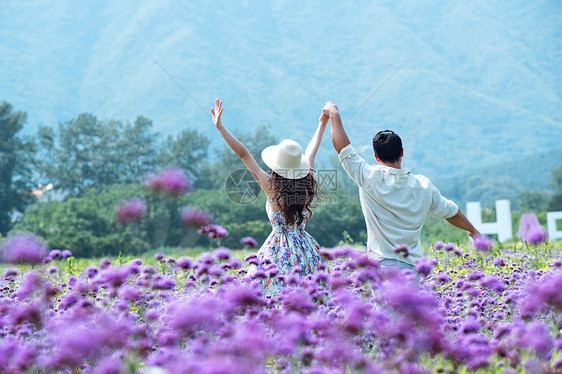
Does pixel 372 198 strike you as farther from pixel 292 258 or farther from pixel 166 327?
pixel 166 327

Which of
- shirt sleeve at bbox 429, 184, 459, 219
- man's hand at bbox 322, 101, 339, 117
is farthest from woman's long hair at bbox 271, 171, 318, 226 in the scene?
shirt sleeve at bbox 429, 184, 459, 219

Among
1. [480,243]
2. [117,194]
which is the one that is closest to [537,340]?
[480,243]

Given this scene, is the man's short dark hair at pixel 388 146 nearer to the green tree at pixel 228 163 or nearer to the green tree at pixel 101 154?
the green tree at pixel 228 163

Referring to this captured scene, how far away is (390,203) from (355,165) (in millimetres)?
290

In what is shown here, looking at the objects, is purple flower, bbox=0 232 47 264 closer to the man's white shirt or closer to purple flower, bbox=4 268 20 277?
purple flower, bbox=4 268 20 277

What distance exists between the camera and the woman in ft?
12.7

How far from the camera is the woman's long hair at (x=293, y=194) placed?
3.87m

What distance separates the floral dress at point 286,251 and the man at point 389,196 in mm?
618

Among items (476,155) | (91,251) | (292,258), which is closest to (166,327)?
(292,258)

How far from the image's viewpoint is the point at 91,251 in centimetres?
2083

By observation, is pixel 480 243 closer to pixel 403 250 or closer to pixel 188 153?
pixel 403 250

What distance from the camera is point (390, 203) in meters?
3.41

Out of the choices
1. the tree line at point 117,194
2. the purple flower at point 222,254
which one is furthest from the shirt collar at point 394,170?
the tree line at point 117,194

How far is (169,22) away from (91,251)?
326 feet
